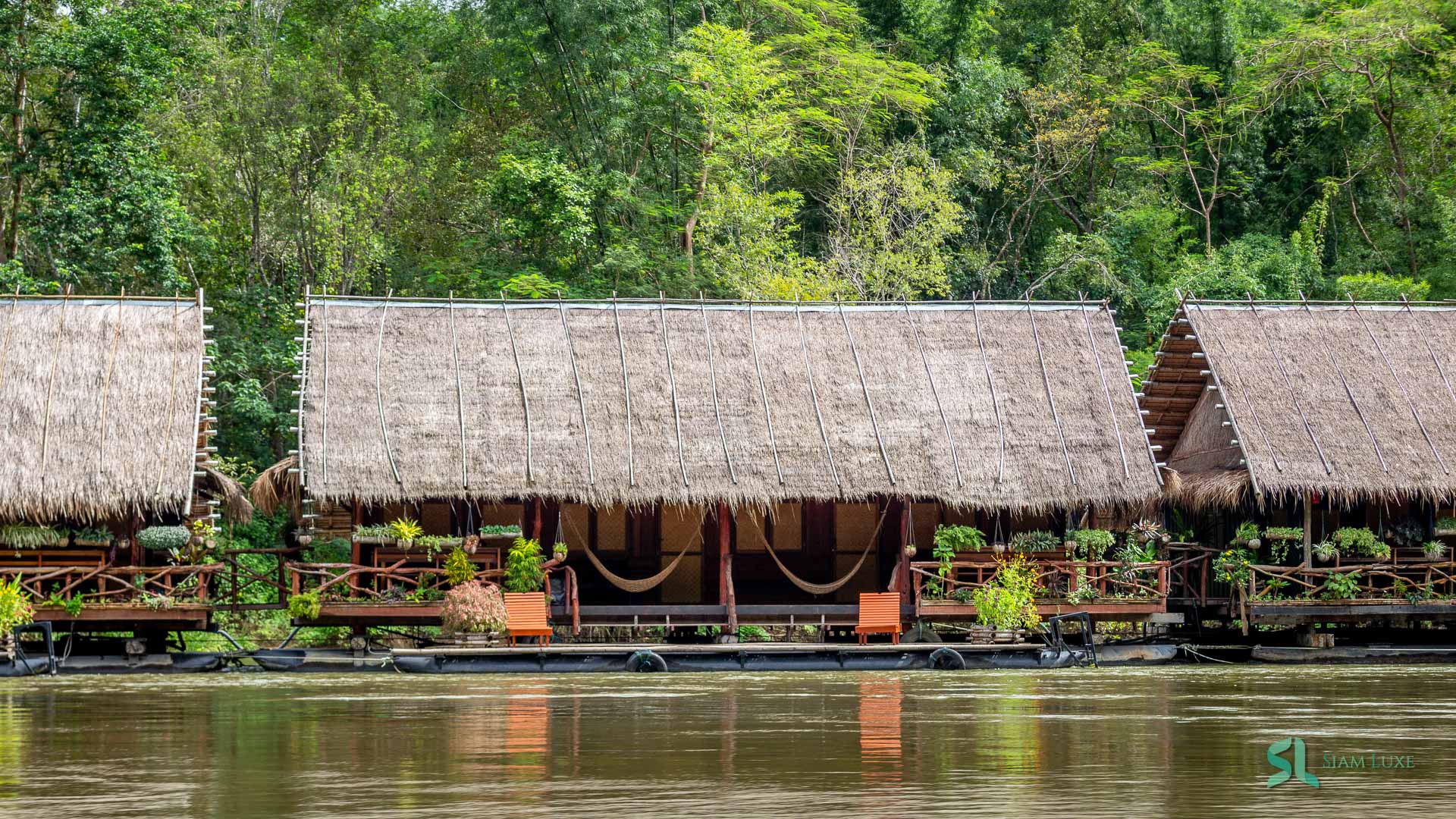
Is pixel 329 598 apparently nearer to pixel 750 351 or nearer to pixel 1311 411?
pixel 750 351

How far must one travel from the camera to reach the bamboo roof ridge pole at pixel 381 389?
71.2 ft

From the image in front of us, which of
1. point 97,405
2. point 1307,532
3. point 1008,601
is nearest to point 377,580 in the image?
point 97,405

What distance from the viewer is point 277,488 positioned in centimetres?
2308

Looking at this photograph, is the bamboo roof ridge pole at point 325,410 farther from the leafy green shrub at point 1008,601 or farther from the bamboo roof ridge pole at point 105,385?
the leafy green shrub at point 1008,601

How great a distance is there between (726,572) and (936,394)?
4082 millimetres

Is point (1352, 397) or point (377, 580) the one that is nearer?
point (377, 580)

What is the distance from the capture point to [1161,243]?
3712 centimetres

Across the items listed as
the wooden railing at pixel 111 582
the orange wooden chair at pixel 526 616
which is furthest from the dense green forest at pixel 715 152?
the orange wooden chair at pixel 526 616

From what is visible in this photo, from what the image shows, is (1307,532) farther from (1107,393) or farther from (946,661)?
(946,661)

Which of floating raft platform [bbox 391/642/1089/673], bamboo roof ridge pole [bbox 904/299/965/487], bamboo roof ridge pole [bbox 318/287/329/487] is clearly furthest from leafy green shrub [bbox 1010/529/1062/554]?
bamboo roof ridge pole [bbox 318/287/329/487]

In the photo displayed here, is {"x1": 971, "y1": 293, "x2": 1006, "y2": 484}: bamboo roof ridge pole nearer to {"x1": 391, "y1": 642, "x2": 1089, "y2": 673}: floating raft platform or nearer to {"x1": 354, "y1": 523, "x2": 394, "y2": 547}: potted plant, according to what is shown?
{"x1": 391, "y1": 642, "x2": 1089, "y2": 673}: floating raft platform

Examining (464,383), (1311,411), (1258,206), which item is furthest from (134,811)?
(1258,206)

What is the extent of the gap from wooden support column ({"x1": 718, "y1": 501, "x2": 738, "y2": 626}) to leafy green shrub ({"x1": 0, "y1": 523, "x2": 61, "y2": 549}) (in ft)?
28.3

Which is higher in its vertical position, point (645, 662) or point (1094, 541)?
point (1094, 541)
